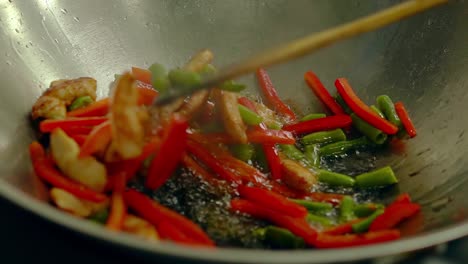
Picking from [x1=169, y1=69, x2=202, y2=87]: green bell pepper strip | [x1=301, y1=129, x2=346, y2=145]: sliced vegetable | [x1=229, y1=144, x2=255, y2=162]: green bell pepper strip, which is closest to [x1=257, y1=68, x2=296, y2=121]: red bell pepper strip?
[x1=301, y1=129, x2=346, y2=145]: sliced vegetable

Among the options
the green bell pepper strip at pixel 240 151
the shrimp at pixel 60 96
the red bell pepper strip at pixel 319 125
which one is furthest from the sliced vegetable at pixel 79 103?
the red bell pepper strip at pixel 319 125

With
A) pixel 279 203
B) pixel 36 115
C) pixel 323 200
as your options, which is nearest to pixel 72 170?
pixel 36 115

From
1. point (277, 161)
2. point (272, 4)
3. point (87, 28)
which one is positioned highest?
point (272, 4)

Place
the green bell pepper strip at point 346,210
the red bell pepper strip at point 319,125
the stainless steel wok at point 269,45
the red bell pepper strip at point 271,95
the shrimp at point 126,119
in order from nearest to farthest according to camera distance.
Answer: the shrimp at point 126,119 < the green bell pepper strip at point 346,210 < the stainless steel wok at point 269,45 < the red bell pepper strip at point 319,125 < the red bell pepper strip at point 271,95

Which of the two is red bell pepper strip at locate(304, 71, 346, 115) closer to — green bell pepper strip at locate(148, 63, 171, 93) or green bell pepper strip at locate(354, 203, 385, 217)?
green bell pepper strip at locate(354, 203, 385, 217)

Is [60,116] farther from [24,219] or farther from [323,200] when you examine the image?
[323,200]

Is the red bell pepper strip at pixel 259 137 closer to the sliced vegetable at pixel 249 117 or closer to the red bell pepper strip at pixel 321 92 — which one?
the sliced vegetable at pixel 249 117

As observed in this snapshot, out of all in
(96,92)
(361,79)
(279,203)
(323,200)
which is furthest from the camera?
(361,79)
